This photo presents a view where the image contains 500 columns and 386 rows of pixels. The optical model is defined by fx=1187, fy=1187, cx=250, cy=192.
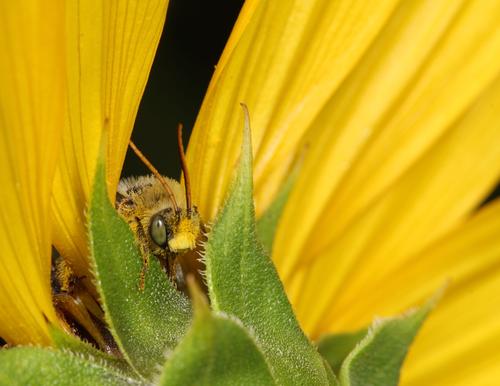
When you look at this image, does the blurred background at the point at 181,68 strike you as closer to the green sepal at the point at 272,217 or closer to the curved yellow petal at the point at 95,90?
the green sepal at the point at 272,217

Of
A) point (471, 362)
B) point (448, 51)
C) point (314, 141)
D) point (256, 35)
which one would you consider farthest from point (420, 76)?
point (471, 362)

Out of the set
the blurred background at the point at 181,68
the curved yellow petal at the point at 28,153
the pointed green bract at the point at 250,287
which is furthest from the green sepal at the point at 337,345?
the blurred background at the point at 181,68

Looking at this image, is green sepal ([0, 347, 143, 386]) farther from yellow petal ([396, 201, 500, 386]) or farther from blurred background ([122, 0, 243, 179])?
blurred background ([122, 0, 243, 179])

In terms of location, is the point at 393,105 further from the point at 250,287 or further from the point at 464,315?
the point at 250,287

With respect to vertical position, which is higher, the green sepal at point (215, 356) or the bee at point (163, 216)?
the green sepal at point (215, 356)

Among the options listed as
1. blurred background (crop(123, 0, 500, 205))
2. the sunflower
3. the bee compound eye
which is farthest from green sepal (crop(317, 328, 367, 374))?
blurred background (crop(123, 0, 500, 205))

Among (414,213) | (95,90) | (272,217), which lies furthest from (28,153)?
(414,213)
